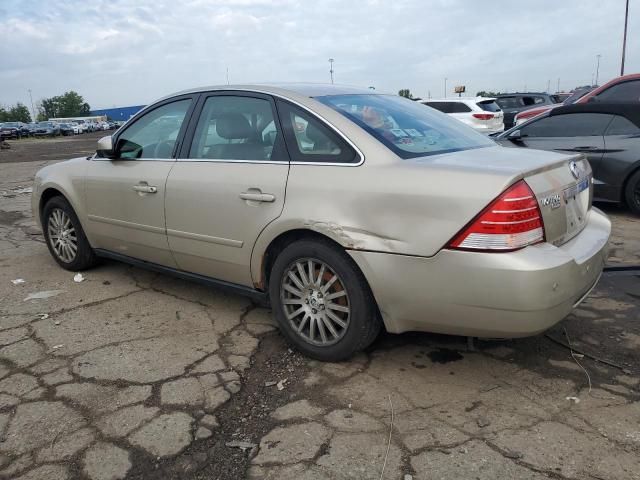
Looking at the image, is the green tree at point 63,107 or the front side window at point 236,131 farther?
the green tree at point 63,107

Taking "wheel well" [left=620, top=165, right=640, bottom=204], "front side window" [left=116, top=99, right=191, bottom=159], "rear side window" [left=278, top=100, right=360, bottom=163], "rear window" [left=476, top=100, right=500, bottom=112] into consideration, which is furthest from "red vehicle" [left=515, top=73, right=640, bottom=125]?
"front side window" [left=116, top=99, right=191, bottom=159]

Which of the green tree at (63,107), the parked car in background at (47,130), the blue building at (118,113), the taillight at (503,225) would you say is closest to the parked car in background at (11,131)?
the parked car in background at (47,130)

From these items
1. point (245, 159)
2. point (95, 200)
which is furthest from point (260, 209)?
point (95, 200)

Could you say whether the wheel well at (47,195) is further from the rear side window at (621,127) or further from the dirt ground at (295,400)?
the rear side window at (621,127)

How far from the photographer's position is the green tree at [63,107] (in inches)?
4592

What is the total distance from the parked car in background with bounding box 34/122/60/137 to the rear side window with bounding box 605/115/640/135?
57680mm

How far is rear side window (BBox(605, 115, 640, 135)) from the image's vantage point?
21.6 ft

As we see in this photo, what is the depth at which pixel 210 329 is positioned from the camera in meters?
3.70

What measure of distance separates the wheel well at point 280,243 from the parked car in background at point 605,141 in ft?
16.7

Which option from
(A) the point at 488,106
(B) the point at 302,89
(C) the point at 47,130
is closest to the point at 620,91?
(A) the point at 488,106

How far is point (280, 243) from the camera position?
3.21 m

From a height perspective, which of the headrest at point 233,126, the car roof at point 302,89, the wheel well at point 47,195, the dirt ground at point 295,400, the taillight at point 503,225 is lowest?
the dirt ground at point 295,400

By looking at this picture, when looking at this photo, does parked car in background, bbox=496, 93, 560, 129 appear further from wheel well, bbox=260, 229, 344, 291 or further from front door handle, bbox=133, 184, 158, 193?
wheel well, bbox=260, 229, 344, 291

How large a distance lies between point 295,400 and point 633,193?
557 centimetres
